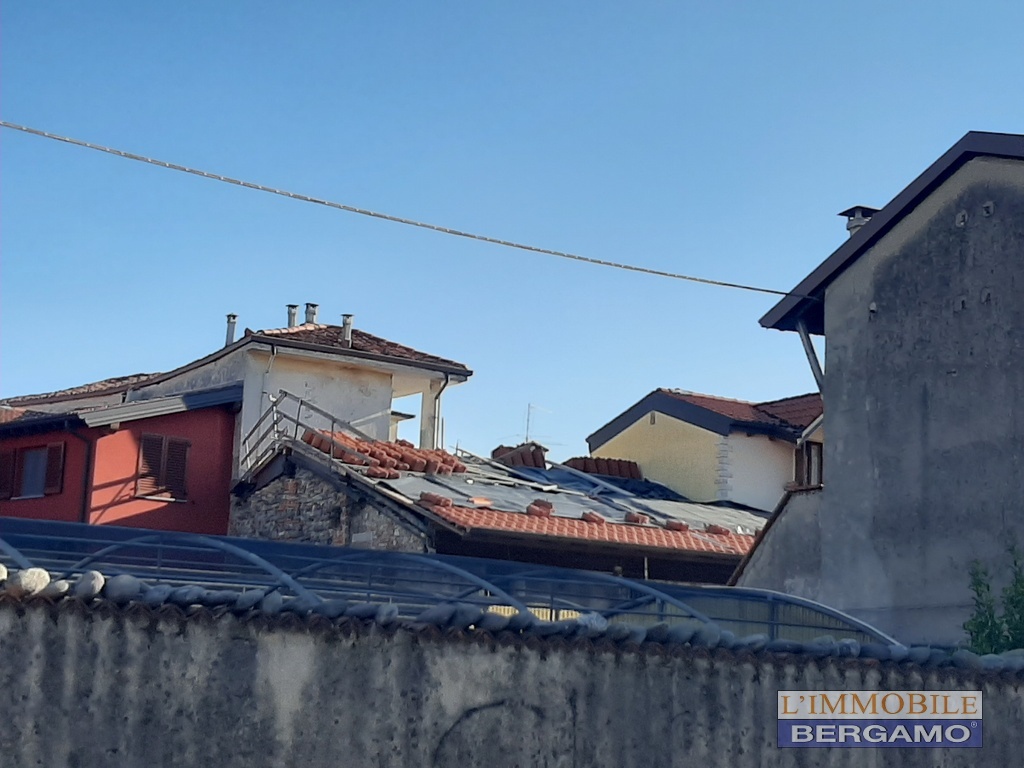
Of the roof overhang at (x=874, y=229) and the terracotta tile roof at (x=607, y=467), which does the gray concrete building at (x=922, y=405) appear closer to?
the roof overhang at (x=874, y=229)

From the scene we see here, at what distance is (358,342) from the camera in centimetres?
2919

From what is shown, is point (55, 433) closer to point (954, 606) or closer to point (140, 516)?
point (140, 516)

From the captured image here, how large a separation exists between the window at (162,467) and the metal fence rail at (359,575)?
13.5 metres

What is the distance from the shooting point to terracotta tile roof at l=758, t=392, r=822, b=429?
27.6m

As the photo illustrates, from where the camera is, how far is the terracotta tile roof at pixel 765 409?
27.1 meters

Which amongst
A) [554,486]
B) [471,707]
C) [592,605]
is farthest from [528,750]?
[554,486]

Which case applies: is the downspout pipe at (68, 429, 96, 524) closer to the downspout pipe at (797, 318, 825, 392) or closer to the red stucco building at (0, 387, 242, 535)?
the red stucco building at (0, 387, 242, 535)

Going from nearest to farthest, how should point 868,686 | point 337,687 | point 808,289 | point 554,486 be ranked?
point 337,687, point 868,686, point 808,289, point 554,486

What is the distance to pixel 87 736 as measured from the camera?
304 inches

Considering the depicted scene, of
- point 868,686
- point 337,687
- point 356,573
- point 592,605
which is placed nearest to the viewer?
point 337,687

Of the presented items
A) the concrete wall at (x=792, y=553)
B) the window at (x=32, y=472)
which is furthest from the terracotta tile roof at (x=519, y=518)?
the window at (x=32, y=472)

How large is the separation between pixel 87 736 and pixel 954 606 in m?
10.3

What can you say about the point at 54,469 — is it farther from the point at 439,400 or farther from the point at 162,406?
the point at 439,400

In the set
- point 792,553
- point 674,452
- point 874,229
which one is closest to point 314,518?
point 792,553
